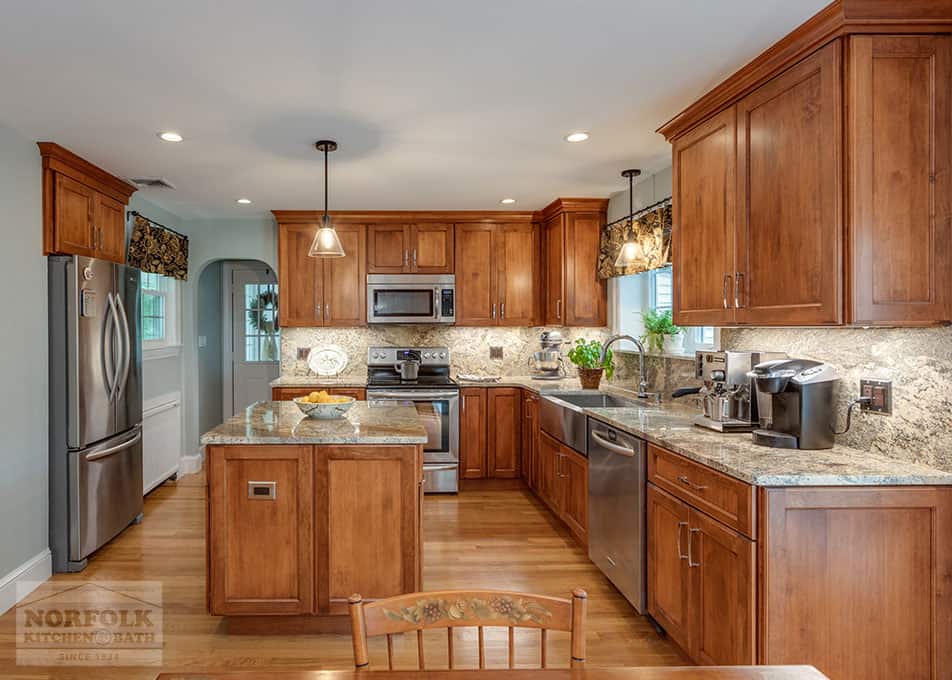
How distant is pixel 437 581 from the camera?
334 cm

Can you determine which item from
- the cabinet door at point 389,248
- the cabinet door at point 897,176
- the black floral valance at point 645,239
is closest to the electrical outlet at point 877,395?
the cabinet door at point 897,176

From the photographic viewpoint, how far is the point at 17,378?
321cm

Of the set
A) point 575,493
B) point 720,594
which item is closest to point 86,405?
point 575,493

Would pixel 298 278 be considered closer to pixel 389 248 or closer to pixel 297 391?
pixel 389 248

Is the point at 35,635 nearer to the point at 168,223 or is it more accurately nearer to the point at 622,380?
the point at 168,223

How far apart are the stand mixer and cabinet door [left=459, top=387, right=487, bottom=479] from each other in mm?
623

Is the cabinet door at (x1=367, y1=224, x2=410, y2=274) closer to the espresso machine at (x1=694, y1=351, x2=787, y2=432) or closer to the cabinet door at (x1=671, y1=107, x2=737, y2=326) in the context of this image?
the cabinet door at (x1=671, y1=107, x2=737, y2=326)

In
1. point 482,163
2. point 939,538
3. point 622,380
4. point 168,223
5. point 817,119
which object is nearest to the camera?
point 939,538

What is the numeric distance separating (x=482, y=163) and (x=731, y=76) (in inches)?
A: 67.3

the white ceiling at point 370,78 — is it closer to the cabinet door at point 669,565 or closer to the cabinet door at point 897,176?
the cabinet door at point 897,176

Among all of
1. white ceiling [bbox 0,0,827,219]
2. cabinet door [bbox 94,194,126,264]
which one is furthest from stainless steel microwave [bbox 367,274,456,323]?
cabinet door [bbox 94,194,126,264]

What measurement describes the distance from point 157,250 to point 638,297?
3856mm

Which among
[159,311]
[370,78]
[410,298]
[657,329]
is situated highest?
[370,78]

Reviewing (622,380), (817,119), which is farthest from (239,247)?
(817,119)
